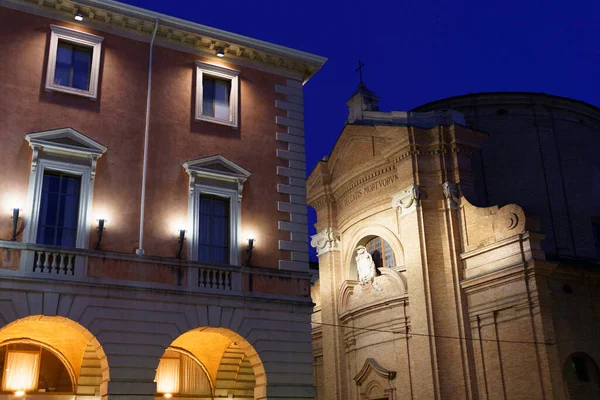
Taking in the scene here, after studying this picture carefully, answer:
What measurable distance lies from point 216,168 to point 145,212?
6.97ft

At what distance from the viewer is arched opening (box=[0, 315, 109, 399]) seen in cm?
1605

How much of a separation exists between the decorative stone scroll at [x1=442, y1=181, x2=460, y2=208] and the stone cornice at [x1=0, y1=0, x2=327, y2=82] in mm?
8340

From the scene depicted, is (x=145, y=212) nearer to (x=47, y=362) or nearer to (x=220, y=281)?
(x=220, y=281)

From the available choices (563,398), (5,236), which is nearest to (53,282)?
(5,236)

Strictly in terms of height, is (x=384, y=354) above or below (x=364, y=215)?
below

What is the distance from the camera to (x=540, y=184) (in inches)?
1091

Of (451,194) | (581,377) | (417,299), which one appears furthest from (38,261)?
(581,377)

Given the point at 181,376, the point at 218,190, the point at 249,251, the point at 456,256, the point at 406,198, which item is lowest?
the point at 181,376

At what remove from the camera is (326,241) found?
1203 inches

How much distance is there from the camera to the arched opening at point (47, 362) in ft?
52.6

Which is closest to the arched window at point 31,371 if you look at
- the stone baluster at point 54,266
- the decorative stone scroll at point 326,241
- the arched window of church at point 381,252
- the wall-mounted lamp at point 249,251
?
the stone baluster at point 54,266

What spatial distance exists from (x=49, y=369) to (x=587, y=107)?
23.3 metres

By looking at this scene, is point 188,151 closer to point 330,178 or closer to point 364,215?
point 364,215

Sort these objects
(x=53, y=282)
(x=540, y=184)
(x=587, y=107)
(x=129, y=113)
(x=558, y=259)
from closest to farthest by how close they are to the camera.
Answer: (x=53, y=282)
(x=129, y=113)
(x=558, y=259)
(x=540, y=184)
(x=587, y=107)
